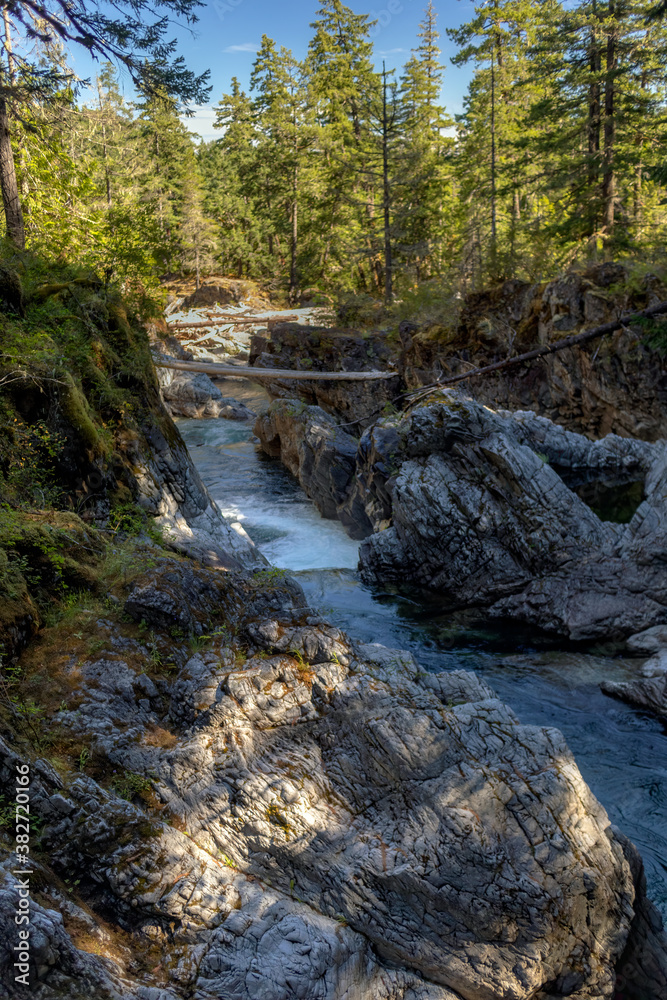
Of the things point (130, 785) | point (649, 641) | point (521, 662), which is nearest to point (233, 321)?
point (521, 662)

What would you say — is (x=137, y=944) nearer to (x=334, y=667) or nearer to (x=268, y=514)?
(x=334, y=667)

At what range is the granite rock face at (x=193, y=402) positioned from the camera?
28086 mm

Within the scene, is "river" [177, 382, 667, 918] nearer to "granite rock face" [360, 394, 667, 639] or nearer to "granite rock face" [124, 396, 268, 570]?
"granite rock face" [360, 394, 667, 639]

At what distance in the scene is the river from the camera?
23.0ft

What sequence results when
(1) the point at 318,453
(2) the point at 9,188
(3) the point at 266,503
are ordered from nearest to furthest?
(2) the point at 9,188
(1) the point at 318,453
(3) the point at 266,503

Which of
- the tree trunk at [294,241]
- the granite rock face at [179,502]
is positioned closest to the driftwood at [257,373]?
the granite rock face at [179,502]

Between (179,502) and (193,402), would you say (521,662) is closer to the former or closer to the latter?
(179,502)

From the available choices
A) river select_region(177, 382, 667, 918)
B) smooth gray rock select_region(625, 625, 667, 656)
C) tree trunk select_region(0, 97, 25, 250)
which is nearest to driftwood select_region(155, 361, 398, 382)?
tree trunk select_region(0, 97, 25, 250)

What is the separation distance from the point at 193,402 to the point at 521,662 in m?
22.1

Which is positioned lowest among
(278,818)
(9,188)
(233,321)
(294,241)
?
(278,818)

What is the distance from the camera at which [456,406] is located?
43.1 feet

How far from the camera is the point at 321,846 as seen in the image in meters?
4.73

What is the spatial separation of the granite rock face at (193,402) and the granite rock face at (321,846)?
76.0 feet

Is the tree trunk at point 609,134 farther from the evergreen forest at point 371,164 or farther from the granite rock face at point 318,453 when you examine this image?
the granite rock face at point 318,453
